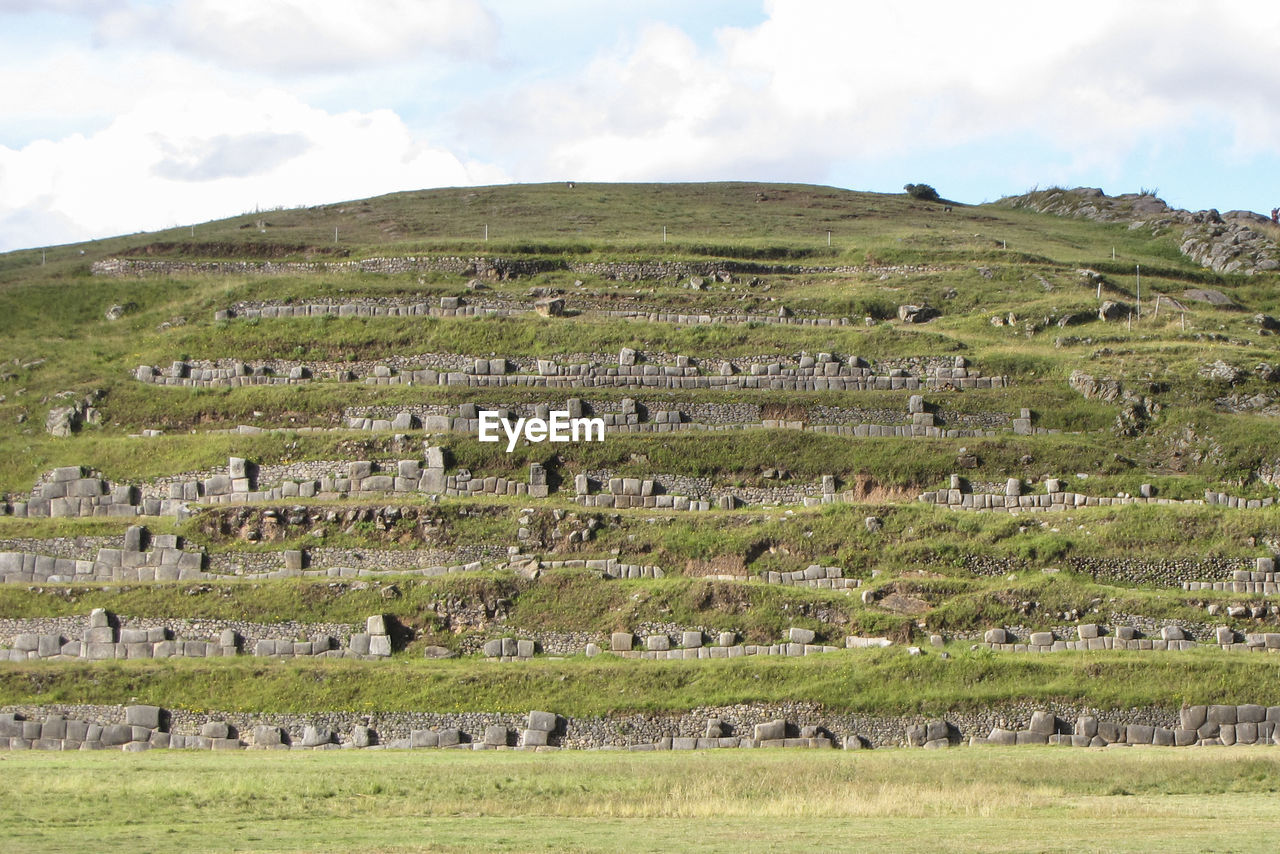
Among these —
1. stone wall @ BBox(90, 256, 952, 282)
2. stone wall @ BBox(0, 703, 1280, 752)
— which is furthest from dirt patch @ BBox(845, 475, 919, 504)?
stone wall @ BBox(90, 256, 952, 282)

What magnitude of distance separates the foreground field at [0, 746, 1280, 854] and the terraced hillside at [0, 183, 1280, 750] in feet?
13.9

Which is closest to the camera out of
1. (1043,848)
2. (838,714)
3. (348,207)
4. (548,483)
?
(1043,848)

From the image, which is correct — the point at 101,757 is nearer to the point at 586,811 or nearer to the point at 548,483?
the point at 586,811

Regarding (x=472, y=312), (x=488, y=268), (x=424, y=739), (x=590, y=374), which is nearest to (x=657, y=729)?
(x=424, y=739)

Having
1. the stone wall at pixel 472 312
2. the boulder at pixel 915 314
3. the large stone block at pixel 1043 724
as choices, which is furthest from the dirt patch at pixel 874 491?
the boulder at pixel 915 314

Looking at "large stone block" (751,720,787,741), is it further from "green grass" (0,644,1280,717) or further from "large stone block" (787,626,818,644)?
"large stone block" (787,626,818,644)

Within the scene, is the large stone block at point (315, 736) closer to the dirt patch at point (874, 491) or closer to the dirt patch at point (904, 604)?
the dirt patch at point (904, 604)

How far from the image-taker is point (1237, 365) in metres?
63.1

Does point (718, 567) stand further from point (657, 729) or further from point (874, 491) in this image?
point (657, 729)

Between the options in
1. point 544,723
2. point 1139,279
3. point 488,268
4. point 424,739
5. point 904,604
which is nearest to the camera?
point 544,723

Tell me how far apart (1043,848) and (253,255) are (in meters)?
69.1

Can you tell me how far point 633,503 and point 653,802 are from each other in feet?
86.0

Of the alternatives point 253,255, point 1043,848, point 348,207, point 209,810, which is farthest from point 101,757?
point 348,207

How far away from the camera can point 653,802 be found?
100ft
